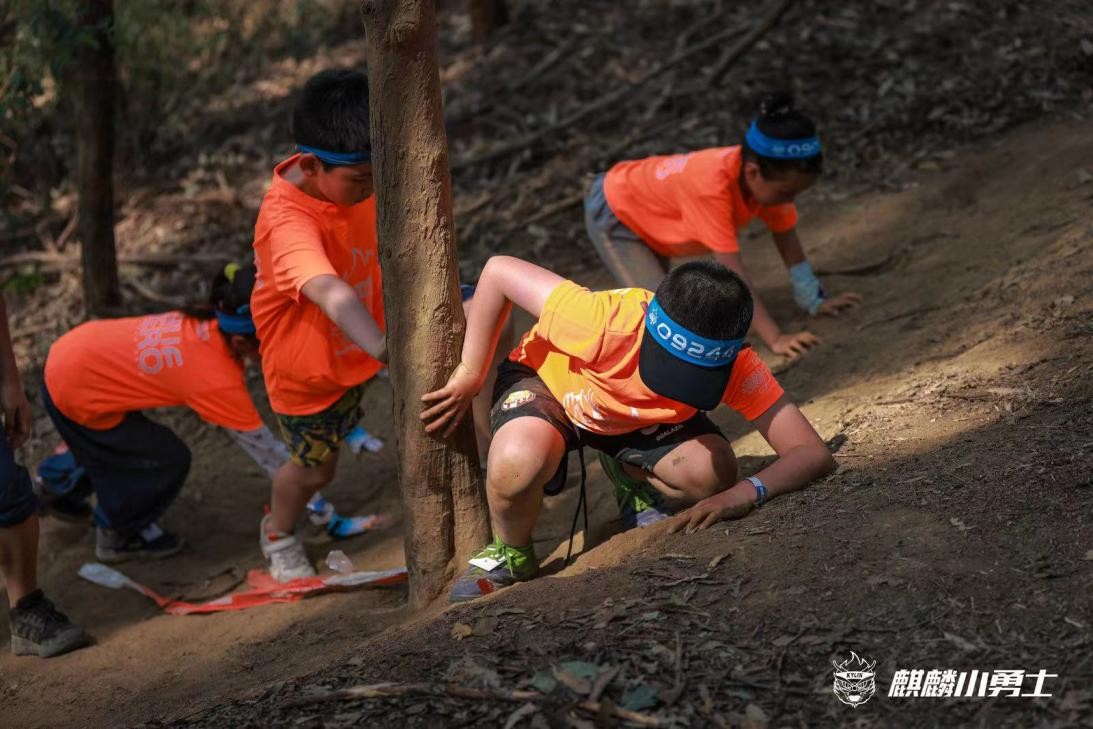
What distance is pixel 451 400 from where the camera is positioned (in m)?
3.42

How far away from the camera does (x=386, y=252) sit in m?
3.42

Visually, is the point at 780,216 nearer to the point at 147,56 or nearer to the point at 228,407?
the point at 228,407

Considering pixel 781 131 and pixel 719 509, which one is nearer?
pixel 719 509

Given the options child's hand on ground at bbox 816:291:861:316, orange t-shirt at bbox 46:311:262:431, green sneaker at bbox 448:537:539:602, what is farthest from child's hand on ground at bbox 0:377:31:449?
child's hand on ground at bbox 816:291:861:316

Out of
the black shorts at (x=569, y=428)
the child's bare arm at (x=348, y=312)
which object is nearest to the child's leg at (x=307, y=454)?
the child's bare arm at (x=348, y=312)

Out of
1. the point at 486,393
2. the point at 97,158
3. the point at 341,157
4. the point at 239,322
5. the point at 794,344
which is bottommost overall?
the point at 794,344

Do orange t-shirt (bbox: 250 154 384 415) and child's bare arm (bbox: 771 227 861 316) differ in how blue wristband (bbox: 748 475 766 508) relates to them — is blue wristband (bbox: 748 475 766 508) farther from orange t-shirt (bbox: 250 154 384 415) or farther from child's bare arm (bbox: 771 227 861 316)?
child's bare arm (bbox: 771 227 861 316)

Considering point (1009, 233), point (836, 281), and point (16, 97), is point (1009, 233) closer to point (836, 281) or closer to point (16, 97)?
point (836, 281)

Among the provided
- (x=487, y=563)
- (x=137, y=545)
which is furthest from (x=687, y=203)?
(x=137, y=545)

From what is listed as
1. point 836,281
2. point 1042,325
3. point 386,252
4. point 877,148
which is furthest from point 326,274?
point 877,148

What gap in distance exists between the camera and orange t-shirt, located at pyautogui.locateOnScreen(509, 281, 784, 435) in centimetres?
341

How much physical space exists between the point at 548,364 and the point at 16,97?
3.57 m

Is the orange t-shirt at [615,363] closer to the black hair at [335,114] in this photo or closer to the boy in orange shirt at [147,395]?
the black hair at [335,114]

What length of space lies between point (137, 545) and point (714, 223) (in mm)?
3008
